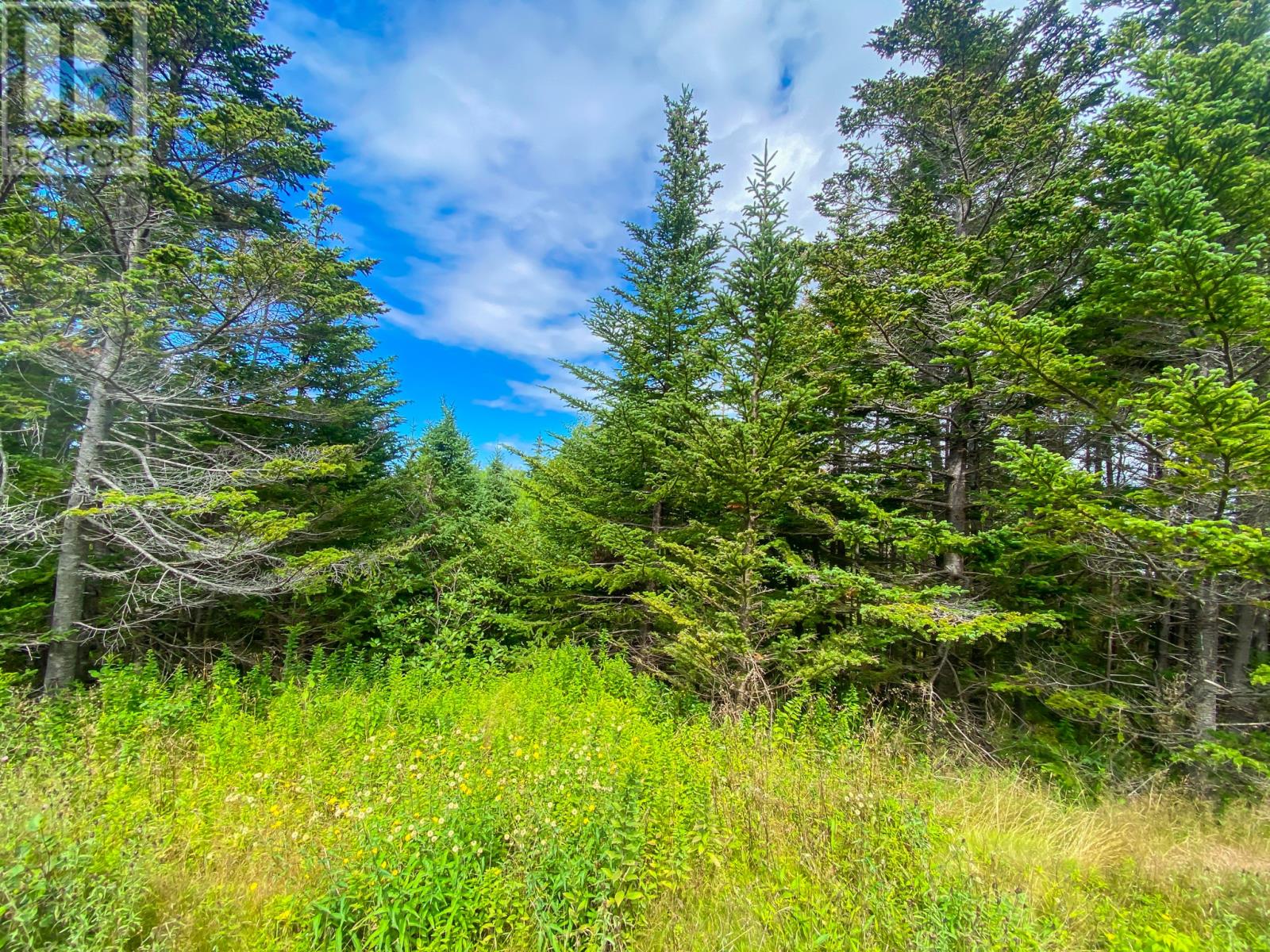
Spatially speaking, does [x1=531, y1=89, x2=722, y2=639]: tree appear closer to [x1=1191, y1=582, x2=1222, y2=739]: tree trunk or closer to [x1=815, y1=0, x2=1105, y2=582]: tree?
[x1=815, y1=0, x2=1105, y2=582]: tree

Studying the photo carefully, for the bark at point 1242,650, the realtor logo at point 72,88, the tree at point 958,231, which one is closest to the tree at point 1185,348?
the bark at point 1242,650

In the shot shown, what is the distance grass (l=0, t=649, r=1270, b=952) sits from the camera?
2.24 meters

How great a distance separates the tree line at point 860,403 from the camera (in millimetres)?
4188

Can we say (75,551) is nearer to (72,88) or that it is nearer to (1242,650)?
(72,88)

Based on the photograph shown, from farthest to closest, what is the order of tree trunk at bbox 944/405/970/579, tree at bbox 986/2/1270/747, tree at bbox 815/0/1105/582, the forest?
tree trunk at bbox 944/405/970/579 < tree at bbox 815/0/1105/582 < tree at bbox 986/2/1270/747 < the forest

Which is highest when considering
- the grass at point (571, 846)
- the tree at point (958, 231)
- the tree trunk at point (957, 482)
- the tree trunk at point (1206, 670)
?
the tree at point (958, 231)

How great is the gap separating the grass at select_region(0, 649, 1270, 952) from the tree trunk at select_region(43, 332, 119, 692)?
1.40 m

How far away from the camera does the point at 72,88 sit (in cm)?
518

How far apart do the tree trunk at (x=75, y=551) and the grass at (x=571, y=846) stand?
140 centimetres

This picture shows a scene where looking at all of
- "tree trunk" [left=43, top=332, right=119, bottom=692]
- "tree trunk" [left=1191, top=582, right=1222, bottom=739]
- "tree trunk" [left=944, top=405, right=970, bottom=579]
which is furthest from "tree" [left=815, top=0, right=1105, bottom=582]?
"tree trunk" [left=43, top=332, right=119, bottom=692]

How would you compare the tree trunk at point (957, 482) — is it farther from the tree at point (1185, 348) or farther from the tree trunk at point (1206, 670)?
the tree trunk at point (1206, 670)

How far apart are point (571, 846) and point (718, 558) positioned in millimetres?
3680

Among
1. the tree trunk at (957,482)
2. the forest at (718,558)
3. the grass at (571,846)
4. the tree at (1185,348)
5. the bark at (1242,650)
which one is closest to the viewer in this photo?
the grass at (571,846)

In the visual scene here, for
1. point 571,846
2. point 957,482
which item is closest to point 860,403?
point 957,482
